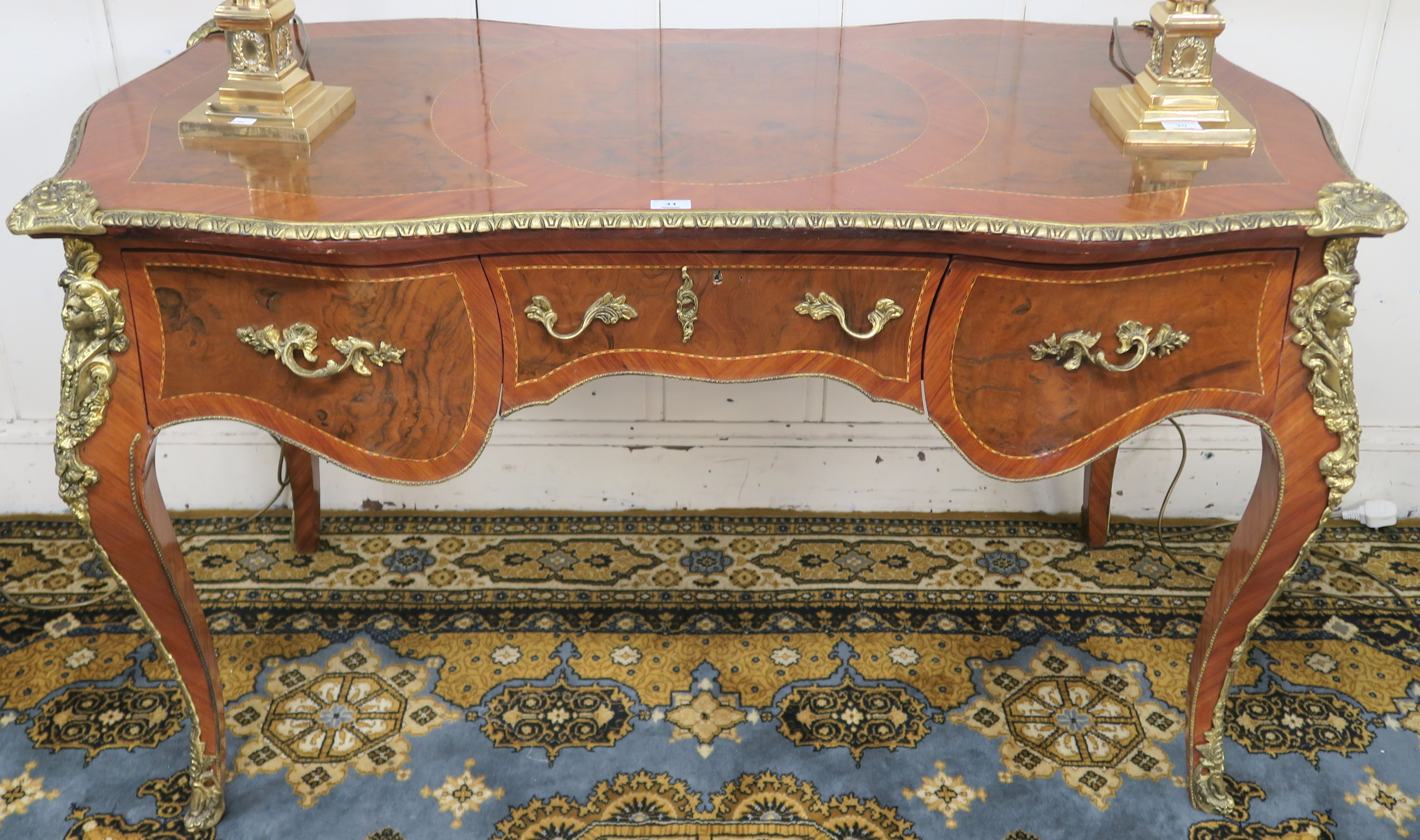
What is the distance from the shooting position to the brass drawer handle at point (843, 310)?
1376 mm

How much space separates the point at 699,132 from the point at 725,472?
3.42 ft

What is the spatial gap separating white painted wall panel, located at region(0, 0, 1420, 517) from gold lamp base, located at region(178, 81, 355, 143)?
652 mm

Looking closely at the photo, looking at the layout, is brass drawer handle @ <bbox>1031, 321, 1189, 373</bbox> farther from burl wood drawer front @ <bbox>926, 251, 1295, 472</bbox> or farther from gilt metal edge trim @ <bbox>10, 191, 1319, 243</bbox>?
gilt metal edge trim @ <bbox>10, 191, 1319, 243</bbox>

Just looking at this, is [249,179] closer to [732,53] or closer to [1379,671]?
[732,53]

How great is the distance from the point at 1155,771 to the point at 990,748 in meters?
0.26

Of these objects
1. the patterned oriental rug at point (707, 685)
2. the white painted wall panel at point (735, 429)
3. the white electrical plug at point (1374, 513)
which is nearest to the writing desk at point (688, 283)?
the patterned oriental rug at point (707, 685)

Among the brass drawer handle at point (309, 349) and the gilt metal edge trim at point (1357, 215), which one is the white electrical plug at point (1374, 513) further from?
the brass drawer handle at point (309, 349)

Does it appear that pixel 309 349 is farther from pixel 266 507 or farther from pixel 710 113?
pixel 266 507

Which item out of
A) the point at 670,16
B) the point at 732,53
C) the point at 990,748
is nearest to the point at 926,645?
the point at 990,748

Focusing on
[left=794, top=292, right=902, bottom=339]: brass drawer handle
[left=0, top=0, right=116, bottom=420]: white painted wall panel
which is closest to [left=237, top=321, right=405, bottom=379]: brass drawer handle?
[left=794, top=292, right=902, bottom=339]: brass drawer handle

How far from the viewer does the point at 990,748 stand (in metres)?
1.85

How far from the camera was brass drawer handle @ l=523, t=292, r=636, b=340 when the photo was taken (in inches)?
54.4

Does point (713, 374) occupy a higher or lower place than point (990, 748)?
higher

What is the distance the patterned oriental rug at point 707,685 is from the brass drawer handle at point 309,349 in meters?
0.76
